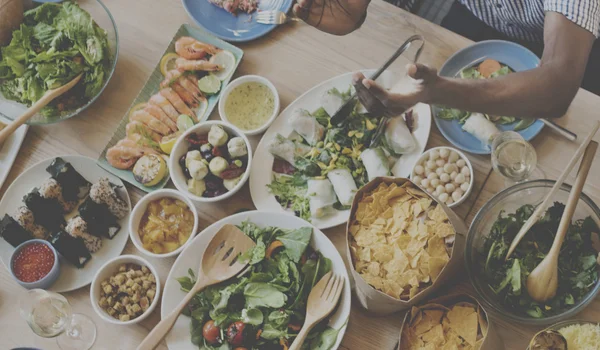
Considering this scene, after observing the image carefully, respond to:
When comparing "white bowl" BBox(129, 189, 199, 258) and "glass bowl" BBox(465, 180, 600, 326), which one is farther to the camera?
"white bowl" BBox(129, 189, 199, 258)

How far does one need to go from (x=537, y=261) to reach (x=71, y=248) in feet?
4.34

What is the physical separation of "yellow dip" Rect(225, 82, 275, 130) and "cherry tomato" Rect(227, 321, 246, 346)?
0.62 meters

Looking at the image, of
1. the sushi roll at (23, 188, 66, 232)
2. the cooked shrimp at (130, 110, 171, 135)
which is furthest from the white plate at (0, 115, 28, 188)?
the cooked shrimp at (130, 110, 171, 135)

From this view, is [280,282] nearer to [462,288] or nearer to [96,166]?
[462,288]

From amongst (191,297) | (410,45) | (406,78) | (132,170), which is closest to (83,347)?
(191,297)

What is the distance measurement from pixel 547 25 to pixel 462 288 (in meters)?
0.76

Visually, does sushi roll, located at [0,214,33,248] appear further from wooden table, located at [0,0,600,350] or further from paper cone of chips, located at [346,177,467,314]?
paper cone of chips, located at [346,177,467,314]

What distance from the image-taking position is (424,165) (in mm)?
1769

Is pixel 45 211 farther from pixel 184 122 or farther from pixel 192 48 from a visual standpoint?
pixel 192 48

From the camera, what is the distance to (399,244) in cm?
153

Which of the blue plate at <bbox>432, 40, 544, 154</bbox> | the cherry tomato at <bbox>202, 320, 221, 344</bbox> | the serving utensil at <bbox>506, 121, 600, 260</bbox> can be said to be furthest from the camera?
the blue plate at <bbox>432, 40, 544, 154</bbox>

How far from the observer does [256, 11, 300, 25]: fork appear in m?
1.98

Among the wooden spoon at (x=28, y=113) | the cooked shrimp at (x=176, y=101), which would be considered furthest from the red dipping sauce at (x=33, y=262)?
the cooked shrimp at (x=176, y=101)

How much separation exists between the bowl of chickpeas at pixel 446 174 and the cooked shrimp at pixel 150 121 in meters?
0.80
